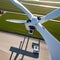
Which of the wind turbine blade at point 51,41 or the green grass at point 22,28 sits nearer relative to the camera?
the wind turbine blade at point 51,41

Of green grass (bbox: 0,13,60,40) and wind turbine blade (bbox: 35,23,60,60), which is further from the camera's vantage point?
green grass (bbox: 0,13,60,40)

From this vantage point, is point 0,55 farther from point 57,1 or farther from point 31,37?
point 57,1

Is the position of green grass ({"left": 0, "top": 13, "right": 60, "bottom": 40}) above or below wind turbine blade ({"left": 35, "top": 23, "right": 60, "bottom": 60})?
above

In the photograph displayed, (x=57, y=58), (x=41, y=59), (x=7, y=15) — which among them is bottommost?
(x=57, y=58)

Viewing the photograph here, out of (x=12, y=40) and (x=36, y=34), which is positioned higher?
(x=36, y=34)

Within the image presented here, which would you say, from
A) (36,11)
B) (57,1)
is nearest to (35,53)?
(36,11)

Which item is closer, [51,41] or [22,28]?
[51,41]

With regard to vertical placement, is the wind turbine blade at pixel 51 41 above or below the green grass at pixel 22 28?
below

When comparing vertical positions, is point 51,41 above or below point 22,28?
below
